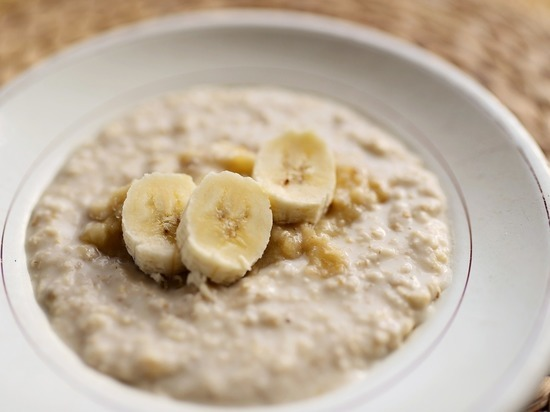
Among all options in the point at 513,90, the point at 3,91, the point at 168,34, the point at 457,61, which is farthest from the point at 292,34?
the point at 3,91

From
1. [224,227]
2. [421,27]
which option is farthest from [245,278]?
[421,27]

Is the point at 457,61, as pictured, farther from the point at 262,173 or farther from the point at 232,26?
the point at 262,173

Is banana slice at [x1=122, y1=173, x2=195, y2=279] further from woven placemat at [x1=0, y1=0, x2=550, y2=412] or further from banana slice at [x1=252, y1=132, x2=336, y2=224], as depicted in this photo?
woven placemat at [x1=0, y1=0, x2=550, y2=412]

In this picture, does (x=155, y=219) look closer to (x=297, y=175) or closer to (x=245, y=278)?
(x=245, y=278)

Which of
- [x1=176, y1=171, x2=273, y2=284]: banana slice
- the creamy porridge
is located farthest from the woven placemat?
[x1=176, y1=171, x2=273, y2=284]: banana slice

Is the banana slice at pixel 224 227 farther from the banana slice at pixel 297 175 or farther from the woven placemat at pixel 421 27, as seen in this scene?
the woven placemat at pixel 421 27
